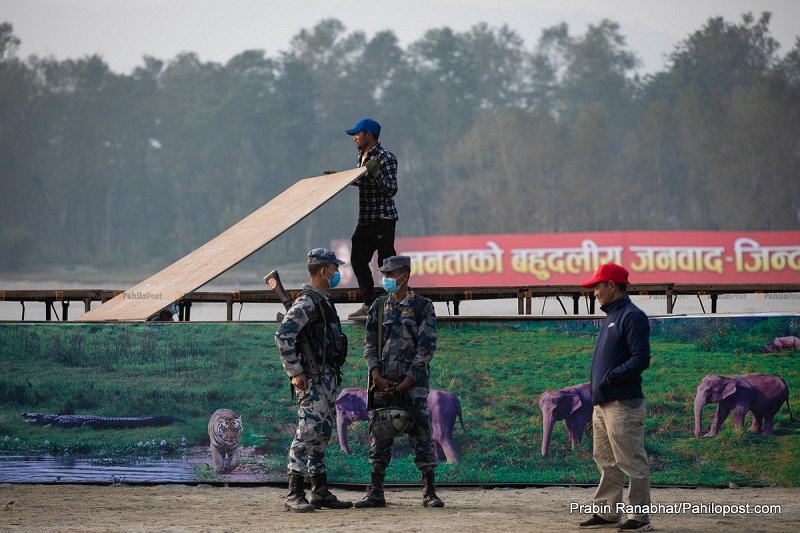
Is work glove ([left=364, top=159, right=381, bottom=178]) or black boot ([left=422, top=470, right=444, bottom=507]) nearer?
black boot ([left=422, top=470, right=444, bottom=507])

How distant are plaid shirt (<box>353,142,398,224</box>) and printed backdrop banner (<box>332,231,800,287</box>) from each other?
46290 millimetres

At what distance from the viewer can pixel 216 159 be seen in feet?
300

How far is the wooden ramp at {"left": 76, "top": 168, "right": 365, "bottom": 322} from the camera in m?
11.0

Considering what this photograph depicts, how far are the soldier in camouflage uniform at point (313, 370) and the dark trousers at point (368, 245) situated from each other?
1.50 metres

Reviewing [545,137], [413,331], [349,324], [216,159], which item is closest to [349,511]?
[413,331]

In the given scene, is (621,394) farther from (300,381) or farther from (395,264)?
(300,381)

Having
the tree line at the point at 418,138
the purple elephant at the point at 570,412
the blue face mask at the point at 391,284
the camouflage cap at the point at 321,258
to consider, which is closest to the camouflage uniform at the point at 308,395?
the camouflage cap at the point at 321,258

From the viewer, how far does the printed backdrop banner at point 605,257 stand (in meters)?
58.4

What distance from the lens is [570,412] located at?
11062mm

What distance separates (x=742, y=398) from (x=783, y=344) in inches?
24.3

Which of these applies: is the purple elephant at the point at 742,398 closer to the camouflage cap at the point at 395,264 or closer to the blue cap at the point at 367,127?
the camouflage cap at the point at 395,264

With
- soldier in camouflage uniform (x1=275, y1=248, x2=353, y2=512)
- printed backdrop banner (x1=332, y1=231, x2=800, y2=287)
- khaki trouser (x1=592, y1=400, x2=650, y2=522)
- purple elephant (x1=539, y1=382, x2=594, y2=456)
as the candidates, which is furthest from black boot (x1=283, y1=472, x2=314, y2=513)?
printed backdrop banner (x1=332, y1=231, x2=800, y2=287)

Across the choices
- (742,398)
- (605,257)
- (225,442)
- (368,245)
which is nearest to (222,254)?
(368,245)

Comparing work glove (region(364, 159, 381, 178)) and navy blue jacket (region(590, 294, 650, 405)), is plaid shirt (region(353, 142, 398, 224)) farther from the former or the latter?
navy blue jacket (region(590, 294, 650, 405))
